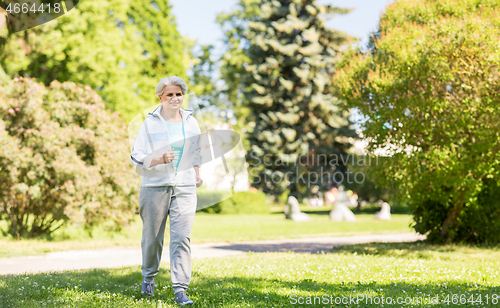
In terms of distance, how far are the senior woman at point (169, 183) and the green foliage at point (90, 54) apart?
48.1 ft

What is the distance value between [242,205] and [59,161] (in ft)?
63.2

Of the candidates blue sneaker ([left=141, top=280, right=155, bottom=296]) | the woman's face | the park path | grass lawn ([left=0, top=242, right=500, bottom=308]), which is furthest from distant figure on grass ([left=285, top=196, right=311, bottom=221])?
the woman's face

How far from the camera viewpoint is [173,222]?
4160mm

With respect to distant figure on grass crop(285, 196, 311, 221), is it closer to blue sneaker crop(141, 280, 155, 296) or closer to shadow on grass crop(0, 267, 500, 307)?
shadow on grass crop(0, 267, 500, 307)

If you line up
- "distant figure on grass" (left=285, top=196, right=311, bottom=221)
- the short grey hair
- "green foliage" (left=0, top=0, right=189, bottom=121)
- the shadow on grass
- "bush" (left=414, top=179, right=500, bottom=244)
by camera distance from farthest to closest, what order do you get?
"distant figure on grass" (left=285, top=196, right=311, bottom=221) → "green foliage" (left=0, top=0, right=189, bottom=121) → "bush" (left=414, top=179, right=500, bottom=244) → the short grey hair → the shadow on grass

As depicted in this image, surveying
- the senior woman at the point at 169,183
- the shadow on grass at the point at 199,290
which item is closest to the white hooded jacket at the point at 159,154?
the senior woman at the point at 169,183

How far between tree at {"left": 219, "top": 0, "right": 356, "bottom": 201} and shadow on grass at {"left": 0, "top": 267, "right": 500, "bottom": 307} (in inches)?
804

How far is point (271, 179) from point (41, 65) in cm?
1404

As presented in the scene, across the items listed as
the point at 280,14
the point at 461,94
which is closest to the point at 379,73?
the point at 461,94

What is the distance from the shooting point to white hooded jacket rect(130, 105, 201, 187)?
4129mm

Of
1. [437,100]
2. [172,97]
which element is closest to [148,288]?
[172,97]

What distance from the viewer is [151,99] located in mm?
23719

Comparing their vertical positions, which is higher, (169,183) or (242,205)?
(169,183)

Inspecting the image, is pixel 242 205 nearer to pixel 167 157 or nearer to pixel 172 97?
pixel 172 97
